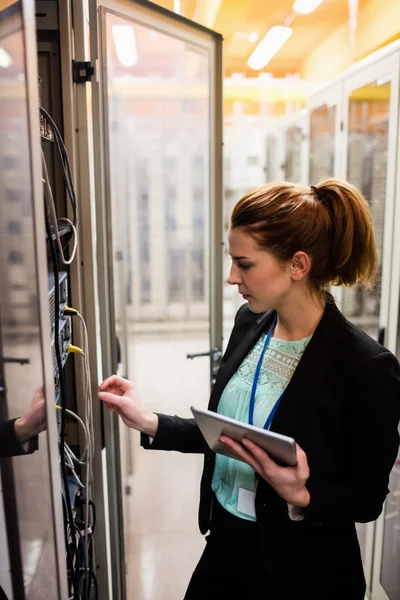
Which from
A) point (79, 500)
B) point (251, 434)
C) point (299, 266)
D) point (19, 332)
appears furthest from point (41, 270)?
point (79, 500)

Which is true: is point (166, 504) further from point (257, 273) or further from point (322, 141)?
point (322, 141)

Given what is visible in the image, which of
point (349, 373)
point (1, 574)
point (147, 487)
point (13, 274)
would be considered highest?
point (13, 274)

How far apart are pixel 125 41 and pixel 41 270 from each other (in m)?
1.62

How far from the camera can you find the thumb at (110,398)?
1.20 meters

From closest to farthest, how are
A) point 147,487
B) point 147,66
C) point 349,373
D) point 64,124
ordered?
point 349,373 < point 64,124 < point 147,487 < point 147,66

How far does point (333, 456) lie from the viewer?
1011mm

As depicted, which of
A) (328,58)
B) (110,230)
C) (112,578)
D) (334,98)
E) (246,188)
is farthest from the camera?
(246,188)

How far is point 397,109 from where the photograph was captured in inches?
64.0

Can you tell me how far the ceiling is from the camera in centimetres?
334

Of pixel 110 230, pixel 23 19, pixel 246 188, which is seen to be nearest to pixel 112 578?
pixel 110 230

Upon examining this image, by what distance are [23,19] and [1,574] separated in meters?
0.81

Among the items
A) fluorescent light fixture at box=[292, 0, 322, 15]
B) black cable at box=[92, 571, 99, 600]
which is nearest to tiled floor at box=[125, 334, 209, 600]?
black cable at box=[92, 571, 99, 600]

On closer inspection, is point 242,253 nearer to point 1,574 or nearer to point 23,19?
point 23,19

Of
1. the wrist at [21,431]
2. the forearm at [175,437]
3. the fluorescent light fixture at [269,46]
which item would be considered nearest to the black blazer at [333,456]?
the forearm at [175,437]
